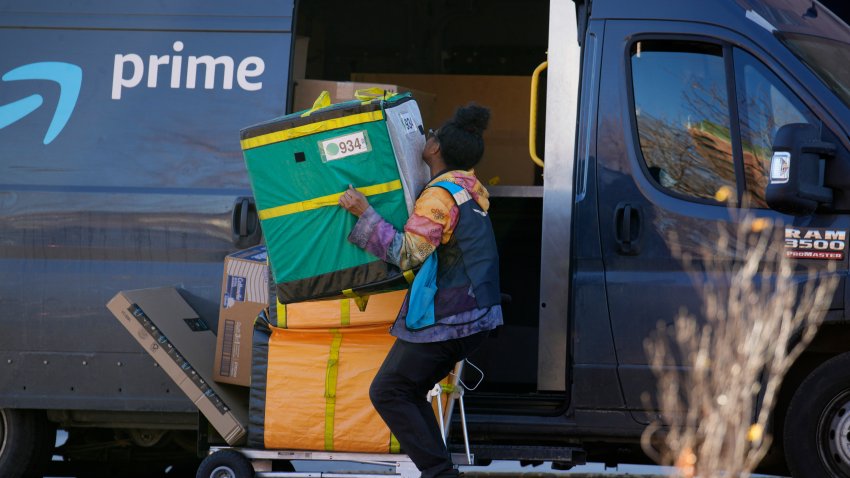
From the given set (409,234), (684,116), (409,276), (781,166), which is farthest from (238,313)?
(781,166)

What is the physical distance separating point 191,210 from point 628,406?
84.2 inches

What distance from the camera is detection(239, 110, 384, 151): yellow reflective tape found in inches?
191

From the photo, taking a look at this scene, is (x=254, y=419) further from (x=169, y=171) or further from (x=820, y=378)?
(x=820, y=378)

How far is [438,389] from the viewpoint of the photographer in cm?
516

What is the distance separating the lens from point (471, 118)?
4941 millimetres

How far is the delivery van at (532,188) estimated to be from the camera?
5.36m

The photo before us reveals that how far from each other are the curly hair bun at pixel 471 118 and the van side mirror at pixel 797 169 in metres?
→ 1.17

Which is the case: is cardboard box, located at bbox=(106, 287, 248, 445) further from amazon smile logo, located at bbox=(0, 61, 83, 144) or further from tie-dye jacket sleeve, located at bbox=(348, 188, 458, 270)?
tie-dye jacket sleeve, located at bbox=(348, 188, 458, 270)

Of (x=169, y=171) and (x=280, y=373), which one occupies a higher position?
(x=169, y=171)

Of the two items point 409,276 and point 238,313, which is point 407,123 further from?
point 238,313

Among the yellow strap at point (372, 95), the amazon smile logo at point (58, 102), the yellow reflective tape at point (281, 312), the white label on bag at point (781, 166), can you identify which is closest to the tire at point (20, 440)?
the amazon smile logo at point (58, 102)

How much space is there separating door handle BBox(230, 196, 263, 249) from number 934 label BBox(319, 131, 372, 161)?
→ 0.87m

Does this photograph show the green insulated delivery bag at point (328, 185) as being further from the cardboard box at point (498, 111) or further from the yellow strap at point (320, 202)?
the cardboard box at point (498, 111)

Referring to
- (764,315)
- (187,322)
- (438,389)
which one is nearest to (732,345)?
(764,315)
